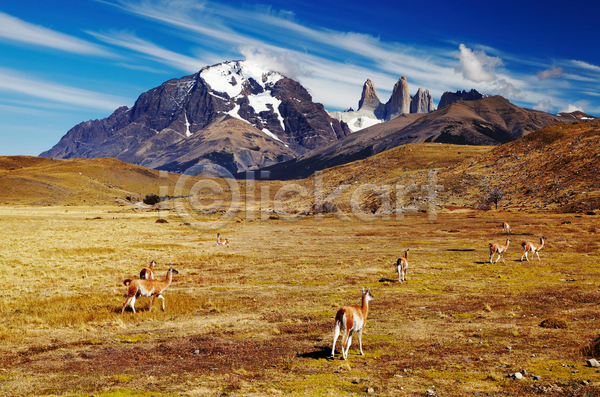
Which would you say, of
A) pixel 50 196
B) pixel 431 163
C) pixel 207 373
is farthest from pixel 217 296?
pixel 50 196

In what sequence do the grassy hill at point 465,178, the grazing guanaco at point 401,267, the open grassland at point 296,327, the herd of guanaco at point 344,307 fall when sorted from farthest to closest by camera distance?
the grassy hill at point 465,178
the grazing guanaco at point 401,267
the herd of guanaco at point 344,307
the open grassland at point 296,327

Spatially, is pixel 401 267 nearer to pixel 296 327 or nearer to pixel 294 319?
pixel 294 319

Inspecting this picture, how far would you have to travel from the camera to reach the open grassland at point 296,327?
33.8 ft

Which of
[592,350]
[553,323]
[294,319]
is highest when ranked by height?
[592,350]

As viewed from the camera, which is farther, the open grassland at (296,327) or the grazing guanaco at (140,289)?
the grazing guanaco at (140,289)

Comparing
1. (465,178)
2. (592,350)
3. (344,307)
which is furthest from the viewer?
(465,178)

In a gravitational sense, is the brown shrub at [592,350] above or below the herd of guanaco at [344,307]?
below

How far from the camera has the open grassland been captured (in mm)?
10297

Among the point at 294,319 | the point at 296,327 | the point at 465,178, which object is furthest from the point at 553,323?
the point at 465,178

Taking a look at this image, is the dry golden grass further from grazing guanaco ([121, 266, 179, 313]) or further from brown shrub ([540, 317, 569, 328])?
grazing guanaco ([121, 266, 179, 313])

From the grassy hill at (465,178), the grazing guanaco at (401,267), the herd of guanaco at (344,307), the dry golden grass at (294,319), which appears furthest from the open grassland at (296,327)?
the grassy hill at (465,178)

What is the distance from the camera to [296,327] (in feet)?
52.3

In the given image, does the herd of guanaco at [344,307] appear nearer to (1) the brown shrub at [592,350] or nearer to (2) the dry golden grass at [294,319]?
(2) the dry golden grass at [294,319]

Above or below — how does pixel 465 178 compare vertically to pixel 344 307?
above
